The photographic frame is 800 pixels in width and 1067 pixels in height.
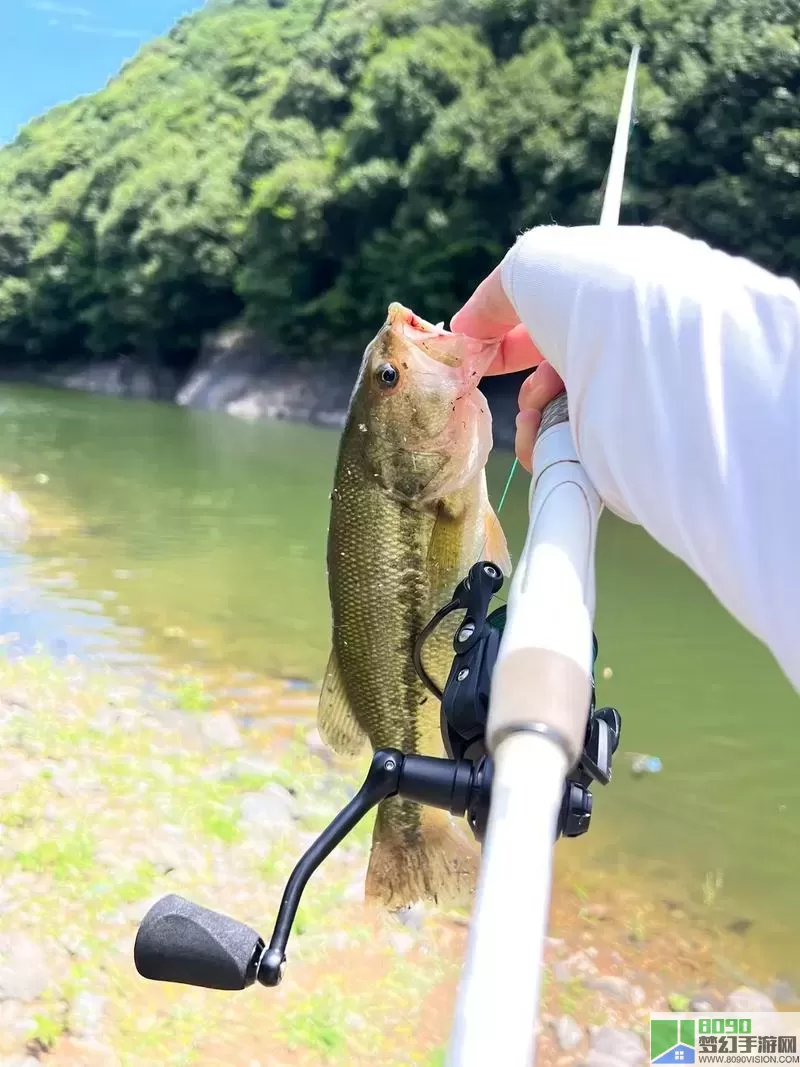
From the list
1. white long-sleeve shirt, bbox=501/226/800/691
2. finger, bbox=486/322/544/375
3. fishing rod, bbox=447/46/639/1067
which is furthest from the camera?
finger, bbox=486/322/544/375

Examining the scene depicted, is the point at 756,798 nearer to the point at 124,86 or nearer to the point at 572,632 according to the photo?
the point at 572,632

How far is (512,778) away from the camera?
75 cm

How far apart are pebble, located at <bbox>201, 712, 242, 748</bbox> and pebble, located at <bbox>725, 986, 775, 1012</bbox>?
117 inches

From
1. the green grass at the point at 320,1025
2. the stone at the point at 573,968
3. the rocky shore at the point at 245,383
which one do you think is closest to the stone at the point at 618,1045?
the stone at the point at 573,968

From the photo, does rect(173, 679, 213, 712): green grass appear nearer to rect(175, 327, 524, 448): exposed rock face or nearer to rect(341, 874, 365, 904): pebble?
rect(341, 874, 365, 904): pebble

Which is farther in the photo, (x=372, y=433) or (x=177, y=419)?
(x=177, y=419)

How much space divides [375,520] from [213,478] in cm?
1547

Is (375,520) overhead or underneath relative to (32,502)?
overhead

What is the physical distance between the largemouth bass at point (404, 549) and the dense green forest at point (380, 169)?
43.7 feet

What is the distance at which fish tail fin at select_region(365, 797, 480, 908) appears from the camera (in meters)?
2.01

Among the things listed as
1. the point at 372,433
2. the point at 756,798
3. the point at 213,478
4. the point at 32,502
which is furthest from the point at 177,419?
the point at 372,433

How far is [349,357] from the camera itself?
32156 mm

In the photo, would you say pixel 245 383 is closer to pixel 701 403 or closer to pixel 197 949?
pixel 197 949

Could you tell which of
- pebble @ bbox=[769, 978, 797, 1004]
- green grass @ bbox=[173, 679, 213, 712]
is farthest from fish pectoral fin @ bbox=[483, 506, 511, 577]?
green grass @ bbox=[173, 679, 213, 712]
